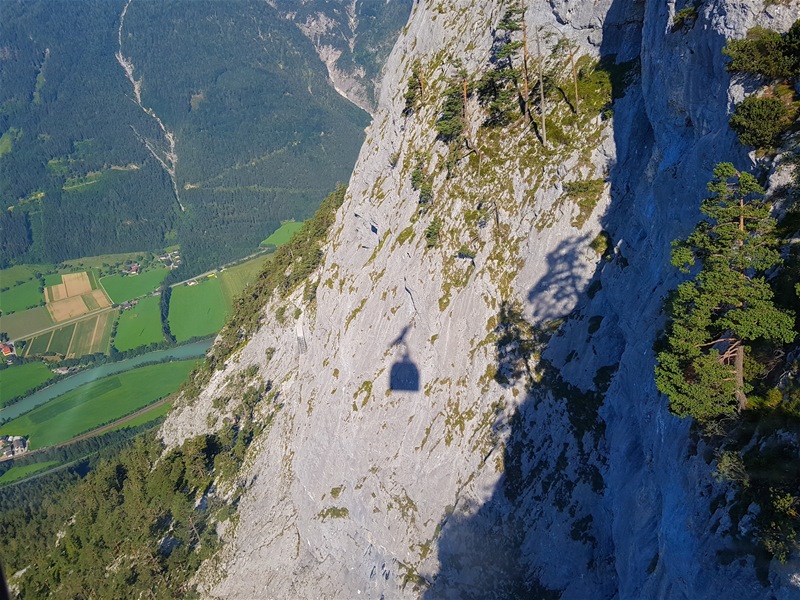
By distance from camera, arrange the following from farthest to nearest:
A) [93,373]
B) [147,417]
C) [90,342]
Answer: [90,342], [93,373], [147,417]

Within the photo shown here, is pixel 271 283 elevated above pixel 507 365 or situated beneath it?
elevated above

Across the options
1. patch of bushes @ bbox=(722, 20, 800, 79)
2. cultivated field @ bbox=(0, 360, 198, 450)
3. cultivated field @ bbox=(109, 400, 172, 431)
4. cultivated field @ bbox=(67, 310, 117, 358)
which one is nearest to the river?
cultivated field @ bbox=(0, 360, 198, 450)

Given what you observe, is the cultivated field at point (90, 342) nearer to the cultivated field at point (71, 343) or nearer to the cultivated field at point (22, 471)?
the cultivated field at point (71, 343)

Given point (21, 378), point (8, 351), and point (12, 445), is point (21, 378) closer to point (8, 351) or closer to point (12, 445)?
point (8, 351)

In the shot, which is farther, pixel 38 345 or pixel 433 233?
pixel 38 345

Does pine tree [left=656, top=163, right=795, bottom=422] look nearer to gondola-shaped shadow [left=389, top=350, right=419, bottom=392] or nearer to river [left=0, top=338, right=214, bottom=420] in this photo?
gondola-shaped shadow [left=389, top=350, right=419, bottom=392]

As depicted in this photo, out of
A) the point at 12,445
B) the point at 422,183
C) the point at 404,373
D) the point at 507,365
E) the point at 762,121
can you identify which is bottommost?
the point at 12,445

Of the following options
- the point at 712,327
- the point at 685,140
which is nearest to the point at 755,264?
the point at 712,327

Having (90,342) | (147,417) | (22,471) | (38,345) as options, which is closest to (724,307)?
(147,417)
